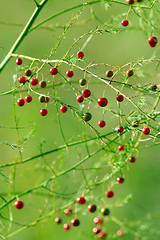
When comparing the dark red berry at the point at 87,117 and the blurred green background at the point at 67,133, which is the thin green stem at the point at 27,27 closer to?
the dark red berry at the point at 87,117

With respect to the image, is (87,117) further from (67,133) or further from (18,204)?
(67,133)

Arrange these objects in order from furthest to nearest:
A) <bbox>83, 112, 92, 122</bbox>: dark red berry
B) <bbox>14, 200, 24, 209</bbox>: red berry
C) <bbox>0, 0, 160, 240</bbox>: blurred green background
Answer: <bbox>0, 0, 160, 240</bbox>: blurred green background, <bbox>14, 200, 24, 209</bbox>: red berry, <bbox>83, 112, 92, 122</bbox>: dark red berry

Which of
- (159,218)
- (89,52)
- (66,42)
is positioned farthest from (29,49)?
(159,218)

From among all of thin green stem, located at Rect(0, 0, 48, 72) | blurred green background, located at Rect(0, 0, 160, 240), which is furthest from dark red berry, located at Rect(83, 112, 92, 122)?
blurred green background, located at Rect(0, 0, 160, 240)

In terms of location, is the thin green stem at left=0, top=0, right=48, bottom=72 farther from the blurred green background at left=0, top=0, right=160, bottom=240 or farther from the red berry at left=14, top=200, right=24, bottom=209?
the blurred green background at left=0, top=0, right=160, bottom=240

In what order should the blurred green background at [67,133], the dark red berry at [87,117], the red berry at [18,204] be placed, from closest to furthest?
the dark red berry at [87,117] → the red berry at [18,204] → the blurred green background at [67,133]

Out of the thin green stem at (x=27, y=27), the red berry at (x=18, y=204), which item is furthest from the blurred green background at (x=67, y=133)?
the thin green stem at (x=27, y=27)

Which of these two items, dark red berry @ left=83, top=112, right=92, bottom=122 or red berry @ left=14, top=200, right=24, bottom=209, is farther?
red berry @ left=14, top=200, right=24, bottom=209

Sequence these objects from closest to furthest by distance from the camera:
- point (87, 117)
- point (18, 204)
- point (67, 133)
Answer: point (87, 117) < point (18, 204) < point (67, 133)

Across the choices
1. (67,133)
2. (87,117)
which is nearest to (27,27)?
(87,117)

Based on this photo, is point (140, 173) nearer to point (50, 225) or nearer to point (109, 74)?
point (50, 225)

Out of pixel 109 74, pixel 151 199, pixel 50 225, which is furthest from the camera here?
pixel 151 199
